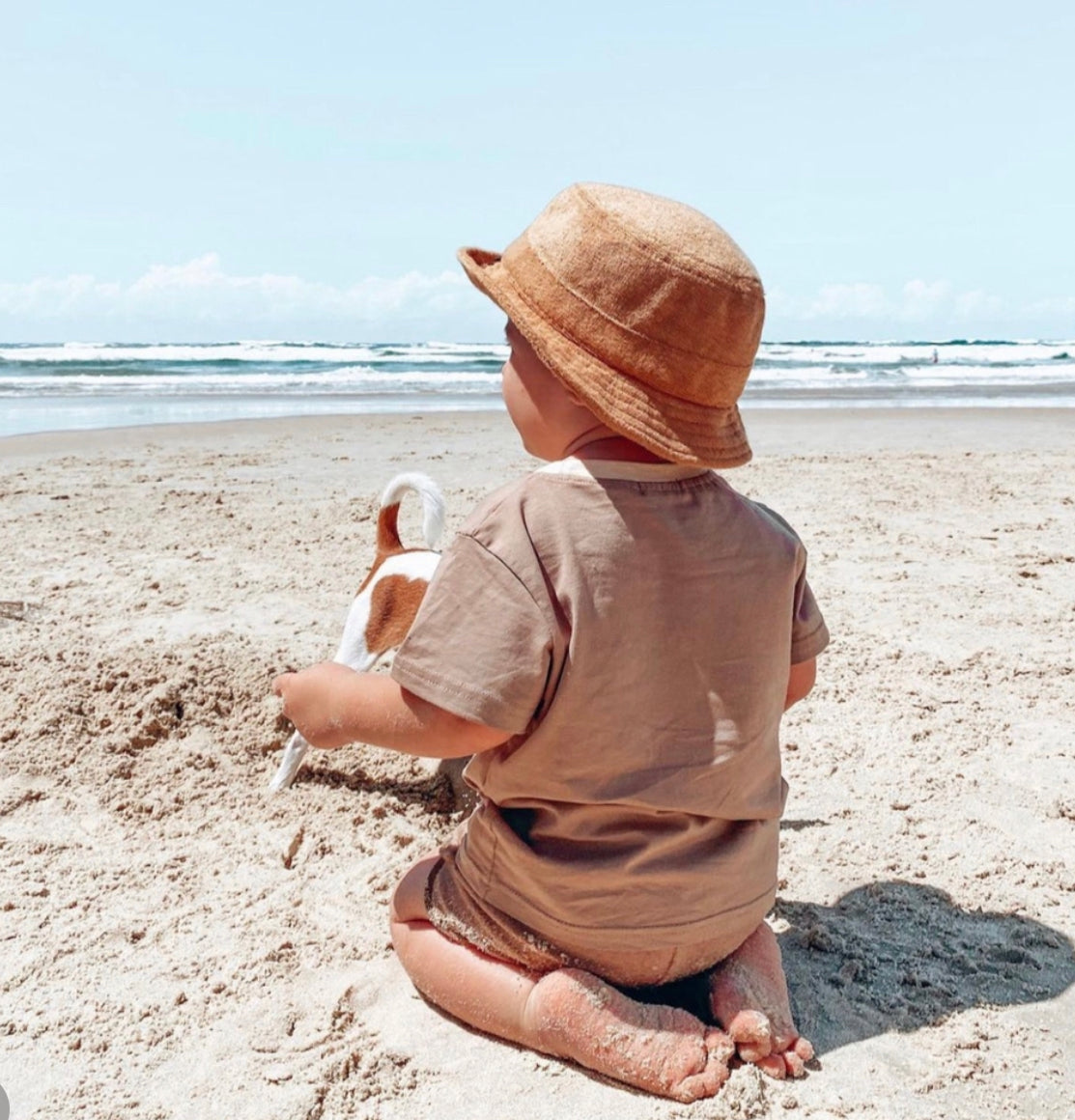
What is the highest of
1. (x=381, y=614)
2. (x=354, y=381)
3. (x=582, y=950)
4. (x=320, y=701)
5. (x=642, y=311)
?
(x=642, y=311)

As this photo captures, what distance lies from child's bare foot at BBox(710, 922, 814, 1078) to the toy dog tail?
4.93ft

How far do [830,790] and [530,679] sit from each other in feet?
4.99

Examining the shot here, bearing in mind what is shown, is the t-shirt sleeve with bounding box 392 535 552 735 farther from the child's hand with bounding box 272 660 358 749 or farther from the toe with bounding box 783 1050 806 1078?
the toe with bounding box 783 1050 806 1078

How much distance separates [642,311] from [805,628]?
2.14 ft

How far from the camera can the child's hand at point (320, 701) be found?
1791mm

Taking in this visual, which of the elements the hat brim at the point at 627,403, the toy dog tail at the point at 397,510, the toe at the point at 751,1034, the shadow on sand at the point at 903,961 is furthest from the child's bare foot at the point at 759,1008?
the toy dog tail at the point at 397,510

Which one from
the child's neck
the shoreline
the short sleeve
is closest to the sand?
the short sleeve

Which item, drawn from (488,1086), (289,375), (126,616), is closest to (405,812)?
(488,1086)

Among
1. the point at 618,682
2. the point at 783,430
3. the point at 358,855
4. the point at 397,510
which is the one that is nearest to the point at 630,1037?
the point at 618,682

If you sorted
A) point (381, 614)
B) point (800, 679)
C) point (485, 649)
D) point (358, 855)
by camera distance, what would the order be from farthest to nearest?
1. point (381, 614)
2. point (358, 855)
3. point (800, 679)
4. point (485, 649)

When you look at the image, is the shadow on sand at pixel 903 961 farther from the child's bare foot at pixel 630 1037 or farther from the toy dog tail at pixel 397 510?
the toy dog tail at pixel 397 510

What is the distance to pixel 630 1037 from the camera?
169 cm

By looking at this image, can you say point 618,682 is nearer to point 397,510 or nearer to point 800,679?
point 800,679

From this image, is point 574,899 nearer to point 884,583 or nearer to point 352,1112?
point 352,1112
